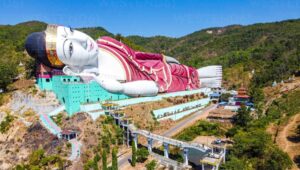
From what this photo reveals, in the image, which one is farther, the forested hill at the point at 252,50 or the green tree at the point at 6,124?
the forested hill at the point at 252,50

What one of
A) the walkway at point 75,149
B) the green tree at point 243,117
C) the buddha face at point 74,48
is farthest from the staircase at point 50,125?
the green tree at point 243,117

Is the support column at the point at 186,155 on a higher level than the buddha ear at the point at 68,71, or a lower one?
lower

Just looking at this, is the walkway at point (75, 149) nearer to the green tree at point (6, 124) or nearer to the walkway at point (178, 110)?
the green tree at point (6, 124)

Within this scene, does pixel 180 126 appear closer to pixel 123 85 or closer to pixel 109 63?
pixel 123 85

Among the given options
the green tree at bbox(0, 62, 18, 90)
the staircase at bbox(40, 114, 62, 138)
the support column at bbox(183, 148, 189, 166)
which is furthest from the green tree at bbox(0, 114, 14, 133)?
the support column at bbox(183, 148, 189, 166)

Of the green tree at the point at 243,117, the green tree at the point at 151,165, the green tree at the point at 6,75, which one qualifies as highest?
the green tree at the point at 6,75

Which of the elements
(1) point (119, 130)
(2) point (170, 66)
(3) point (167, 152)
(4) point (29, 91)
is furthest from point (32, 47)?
(2) point (170, 66)
